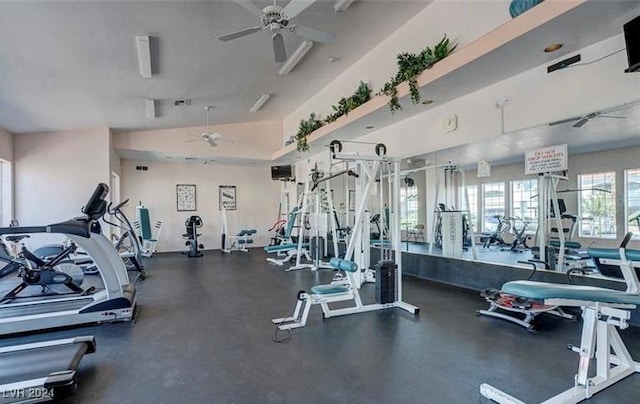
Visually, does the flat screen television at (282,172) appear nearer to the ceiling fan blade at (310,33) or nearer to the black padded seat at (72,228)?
the ceiling fan blade at (310,33)

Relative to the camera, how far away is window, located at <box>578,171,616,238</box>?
3.75m

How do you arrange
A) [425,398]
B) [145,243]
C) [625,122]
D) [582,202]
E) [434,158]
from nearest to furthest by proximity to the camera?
[425,398], [625,122], [582,202], [434,158], [145,243]

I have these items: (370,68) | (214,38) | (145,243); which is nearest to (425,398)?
(214,38)

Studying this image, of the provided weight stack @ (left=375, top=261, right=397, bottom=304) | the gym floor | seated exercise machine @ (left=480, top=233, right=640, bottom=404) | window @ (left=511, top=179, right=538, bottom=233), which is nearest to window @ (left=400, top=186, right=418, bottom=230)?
window @ (left=511, top=179, right=538, bottom=233)

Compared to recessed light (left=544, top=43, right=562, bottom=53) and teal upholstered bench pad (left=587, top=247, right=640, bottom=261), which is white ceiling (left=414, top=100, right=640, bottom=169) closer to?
recessed light (left=544, top=43, right=562, bottom=53)

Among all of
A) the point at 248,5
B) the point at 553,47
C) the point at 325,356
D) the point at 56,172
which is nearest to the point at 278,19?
the point at 248,5

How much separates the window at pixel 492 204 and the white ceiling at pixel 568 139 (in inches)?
15.0

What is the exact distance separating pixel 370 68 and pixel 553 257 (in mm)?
4396

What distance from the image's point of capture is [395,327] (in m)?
3.43

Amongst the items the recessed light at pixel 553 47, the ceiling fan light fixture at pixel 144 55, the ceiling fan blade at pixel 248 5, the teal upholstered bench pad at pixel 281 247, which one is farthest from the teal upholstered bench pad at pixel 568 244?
the ceiling fan light fixture at pixel 144 55

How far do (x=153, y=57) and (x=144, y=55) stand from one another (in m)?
0.23

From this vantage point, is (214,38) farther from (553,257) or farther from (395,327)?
(553,257)

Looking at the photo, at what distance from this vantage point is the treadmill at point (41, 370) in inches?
79.0

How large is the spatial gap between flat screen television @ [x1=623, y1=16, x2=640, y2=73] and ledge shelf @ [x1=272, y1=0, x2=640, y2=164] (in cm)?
21
